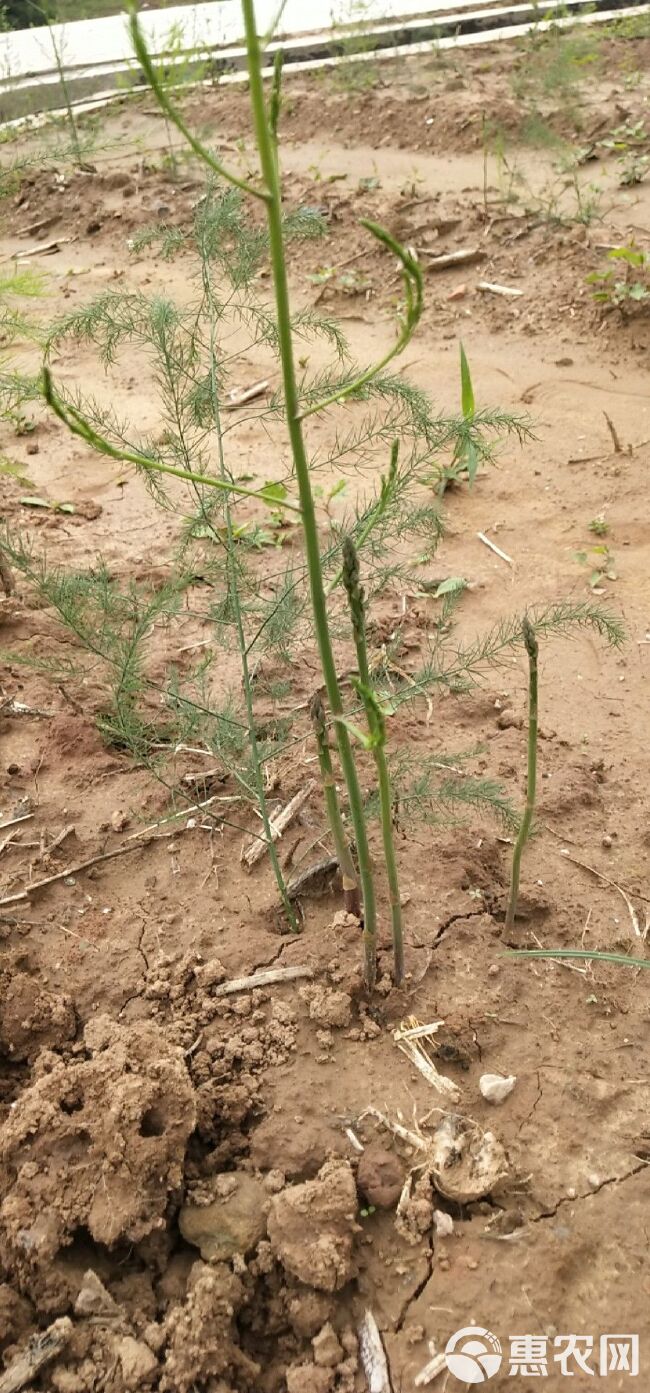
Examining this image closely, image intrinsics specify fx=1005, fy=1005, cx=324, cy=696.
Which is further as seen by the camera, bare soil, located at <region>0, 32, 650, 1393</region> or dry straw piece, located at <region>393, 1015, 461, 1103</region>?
dry straw piece, located at <region>393, 1015, 461, 1103</region>

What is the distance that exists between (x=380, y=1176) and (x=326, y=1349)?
0.28m

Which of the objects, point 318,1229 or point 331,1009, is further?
point 331,1009

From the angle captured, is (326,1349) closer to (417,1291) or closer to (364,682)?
(417,1291)

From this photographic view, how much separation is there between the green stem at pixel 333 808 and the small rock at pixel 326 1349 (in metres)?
0.77

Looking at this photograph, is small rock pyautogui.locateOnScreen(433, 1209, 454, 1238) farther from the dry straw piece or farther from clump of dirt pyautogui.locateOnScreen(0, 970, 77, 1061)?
clump of dirt pyautogui.locateOnScreen(0, 970, 77, 1061)

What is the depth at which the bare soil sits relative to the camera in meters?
1.63

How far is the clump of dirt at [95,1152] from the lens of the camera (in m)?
1.65

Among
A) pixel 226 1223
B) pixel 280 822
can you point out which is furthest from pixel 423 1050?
pixel 280 822

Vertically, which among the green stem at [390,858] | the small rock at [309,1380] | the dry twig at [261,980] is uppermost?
the green stem at [390,858]

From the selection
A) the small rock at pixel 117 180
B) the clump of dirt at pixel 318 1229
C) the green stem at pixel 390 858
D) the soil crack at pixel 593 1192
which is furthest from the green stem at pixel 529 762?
the small rock at pixel 117 180

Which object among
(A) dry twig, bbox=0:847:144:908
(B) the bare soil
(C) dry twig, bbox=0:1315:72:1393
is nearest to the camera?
(C) dry twig, bbox=0:1315:72:1393

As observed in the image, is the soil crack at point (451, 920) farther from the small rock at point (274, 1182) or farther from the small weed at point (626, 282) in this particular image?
the small weed at point (626, 282)

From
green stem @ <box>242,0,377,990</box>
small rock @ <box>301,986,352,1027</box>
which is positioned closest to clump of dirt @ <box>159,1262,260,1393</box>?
small rock @ <box>301,986,352,1027</box>

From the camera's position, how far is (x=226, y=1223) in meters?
1.71
